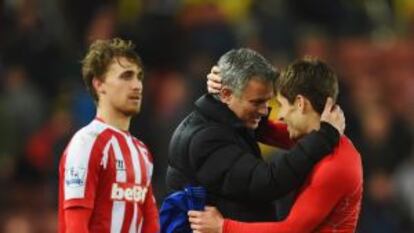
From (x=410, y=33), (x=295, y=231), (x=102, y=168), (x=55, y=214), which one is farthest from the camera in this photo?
(x=410, y=33)

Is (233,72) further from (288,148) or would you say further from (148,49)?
(148,49)

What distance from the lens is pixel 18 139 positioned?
11.1 metres

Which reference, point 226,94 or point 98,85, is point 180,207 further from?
point 98,85

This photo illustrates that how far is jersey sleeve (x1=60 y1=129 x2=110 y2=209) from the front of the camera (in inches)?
238

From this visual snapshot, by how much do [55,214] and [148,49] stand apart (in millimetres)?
1785

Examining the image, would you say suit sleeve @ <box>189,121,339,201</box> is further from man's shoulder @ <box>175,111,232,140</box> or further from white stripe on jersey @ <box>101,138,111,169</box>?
white stripe on jersey @ <box>101,138,111,169</box>

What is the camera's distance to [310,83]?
5.88m

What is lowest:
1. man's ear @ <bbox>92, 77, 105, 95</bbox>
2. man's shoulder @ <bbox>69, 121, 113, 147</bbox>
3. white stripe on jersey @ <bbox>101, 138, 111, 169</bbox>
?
white stripe on jersey @ <bbox>101, 138, 111, 169</bbox>

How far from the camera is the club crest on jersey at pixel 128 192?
621 centimetres

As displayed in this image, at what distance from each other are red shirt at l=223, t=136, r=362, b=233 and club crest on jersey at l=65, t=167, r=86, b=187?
0.71 meters

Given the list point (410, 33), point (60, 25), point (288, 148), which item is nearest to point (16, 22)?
point (60, 25)

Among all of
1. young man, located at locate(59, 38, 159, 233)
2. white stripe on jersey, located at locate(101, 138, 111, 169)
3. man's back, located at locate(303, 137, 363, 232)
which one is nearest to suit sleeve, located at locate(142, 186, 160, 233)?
young man, located at locate(59, 38, 159, 233)

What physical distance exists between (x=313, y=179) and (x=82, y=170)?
109cm

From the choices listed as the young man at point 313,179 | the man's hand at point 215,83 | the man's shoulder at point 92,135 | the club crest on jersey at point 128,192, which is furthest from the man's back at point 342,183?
the man's shoulder at point 92,135
